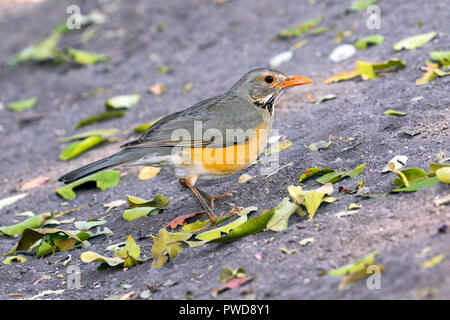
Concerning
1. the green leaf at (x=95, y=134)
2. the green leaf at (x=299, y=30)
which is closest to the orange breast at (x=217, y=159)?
the green leaf at (x=95, y=134)

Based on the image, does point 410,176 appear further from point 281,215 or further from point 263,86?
point 263,86

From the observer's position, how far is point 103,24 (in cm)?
1286

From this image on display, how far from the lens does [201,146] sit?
18.5ft

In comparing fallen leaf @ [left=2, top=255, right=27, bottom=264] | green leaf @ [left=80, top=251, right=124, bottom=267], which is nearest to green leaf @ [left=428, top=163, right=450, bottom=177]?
green leaf @ [left=80, top=251, right=124, bottom=267]

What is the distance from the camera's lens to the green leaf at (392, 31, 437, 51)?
7.75 meters

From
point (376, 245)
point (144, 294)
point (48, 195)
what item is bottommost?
point (48, 195)

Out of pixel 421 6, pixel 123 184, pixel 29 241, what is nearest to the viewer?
pixel 29 241

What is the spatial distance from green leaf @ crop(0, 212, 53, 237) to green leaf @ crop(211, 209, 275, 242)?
2454mm

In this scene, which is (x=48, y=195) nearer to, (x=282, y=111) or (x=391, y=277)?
(x=282, y=111)

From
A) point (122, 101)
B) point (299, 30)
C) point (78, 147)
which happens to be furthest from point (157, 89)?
point (299, 30)

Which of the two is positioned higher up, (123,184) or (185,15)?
(185,15)

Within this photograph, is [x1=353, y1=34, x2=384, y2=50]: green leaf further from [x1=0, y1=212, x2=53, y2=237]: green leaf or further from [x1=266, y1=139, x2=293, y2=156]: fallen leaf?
[x1=0, y1=212, x2=53, y2=237]: green leaf

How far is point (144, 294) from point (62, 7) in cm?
1163

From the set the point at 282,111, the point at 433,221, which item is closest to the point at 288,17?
the point at 282,111
